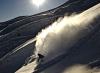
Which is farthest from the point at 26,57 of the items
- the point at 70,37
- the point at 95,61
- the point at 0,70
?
the point at 95,61

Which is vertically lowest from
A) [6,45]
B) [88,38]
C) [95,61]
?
[95,61]

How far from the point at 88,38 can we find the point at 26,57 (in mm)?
20168

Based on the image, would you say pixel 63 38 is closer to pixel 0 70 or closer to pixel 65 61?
pixel 65 61

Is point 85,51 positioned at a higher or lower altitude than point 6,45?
lower

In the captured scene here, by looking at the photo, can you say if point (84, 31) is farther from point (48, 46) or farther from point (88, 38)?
point (48, 46)

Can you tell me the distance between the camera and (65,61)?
3491cm

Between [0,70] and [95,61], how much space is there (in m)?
31.5

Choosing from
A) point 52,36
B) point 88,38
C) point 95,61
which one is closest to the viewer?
point 95,61

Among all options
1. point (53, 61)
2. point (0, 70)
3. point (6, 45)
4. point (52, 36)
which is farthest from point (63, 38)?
point (6, 45)

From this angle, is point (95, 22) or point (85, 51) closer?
point (85, 51)

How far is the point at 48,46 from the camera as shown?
1759 inches

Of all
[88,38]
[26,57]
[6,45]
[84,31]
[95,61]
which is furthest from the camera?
[6,45]

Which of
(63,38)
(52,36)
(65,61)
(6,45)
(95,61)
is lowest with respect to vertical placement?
(95,61)

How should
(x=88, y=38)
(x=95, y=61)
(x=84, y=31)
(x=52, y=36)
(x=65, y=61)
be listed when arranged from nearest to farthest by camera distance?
1. (x=95, y=61)
2. (x=65, y=61)
3. (x=88, y=38)
4. (x=84, y=31)
5. (x=52, y=36)
